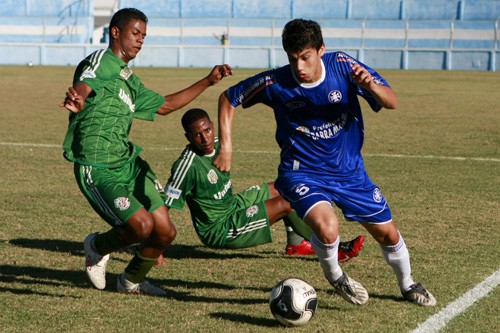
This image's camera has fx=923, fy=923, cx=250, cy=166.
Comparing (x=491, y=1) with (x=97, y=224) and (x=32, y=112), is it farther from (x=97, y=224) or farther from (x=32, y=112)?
(x=97, y=224)

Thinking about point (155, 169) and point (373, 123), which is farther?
point (373, 123)

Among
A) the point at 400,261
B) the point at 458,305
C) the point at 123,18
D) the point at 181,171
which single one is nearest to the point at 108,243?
the point at 181,171

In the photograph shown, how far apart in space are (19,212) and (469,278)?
196 inches

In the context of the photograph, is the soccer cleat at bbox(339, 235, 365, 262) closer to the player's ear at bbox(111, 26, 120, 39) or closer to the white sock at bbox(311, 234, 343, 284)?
the white sock at bbox(311, 234, 343, 284)

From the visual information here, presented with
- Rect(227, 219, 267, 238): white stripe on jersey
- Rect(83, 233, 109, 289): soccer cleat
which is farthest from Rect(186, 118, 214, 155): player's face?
Rect(83, 233, 109, 289): soccer cleat

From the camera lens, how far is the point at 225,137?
20.3 ft

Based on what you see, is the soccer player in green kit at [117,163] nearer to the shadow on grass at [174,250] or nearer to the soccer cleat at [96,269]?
the soccer cleat at [96,269]

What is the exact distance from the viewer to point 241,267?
7.49 m

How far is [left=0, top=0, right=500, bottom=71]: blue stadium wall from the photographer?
2062 inches

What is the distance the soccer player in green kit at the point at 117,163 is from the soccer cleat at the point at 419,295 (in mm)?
1693

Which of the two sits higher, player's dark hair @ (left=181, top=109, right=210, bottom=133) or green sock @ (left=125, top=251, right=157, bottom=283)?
player's dark hair @ (left=181, top=109, right=210, bottom=133)

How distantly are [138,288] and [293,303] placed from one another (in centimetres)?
145

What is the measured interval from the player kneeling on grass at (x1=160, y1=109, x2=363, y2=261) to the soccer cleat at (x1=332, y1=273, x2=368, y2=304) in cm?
144

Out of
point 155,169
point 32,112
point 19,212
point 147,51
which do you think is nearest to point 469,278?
point 19,212
